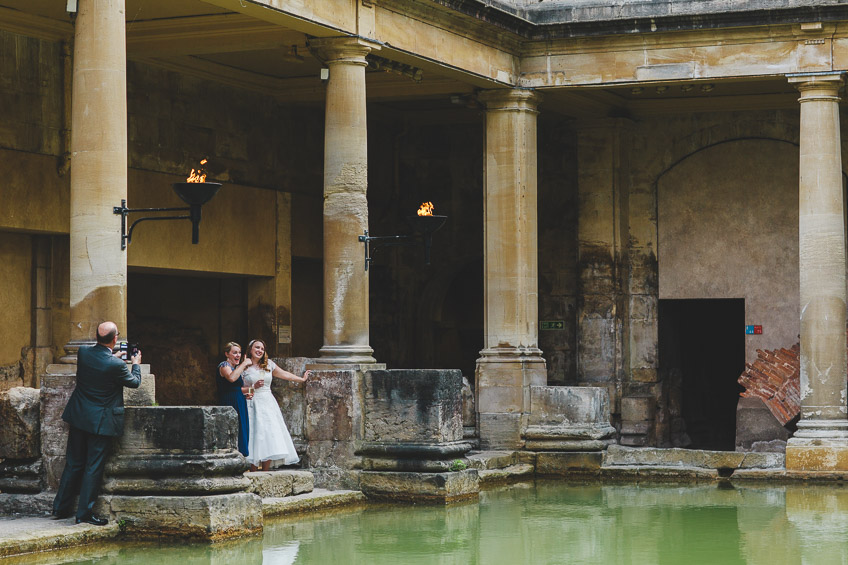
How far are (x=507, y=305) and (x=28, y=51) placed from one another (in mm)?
6592

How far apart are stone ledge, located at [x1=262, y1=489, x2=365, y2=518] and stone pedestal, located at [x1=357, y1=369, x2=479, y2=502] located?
0.29m

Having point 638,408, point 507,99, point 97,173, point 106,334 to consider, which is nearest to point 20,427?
point 106,334

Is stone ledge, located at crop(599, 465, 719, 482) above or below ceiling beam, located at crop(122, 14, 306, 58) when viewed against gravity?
below

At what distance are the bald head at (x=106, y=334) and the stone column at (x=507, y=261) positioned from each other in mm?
7521

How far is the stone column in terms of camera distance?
17.2 m

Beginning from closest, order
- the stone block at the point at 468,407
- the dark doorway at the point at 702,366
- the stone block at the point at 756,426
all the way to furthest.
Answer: the stone block at the point at 468,407 < the stone block at the point at 756,426 < the dark doorway at the point at 702,366

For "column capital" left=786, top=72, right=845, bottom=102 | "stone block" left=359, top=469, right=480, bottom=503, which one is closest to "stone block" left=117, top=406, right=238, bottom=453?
"stone block" left=359, top=469, right=480, bottom=503

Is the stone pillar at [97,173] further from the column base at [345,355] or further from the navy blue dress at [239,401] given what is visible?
the column base at [345,355]

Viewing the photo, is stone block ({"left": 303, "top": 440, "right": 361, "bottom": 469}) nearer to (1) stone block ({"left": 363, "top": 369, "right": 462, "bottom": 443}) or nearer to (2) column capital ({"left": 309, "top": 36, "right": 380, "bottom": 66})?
(1) stone block ({"left": 363, "top": 369, "right": 462, "bottom": 443})

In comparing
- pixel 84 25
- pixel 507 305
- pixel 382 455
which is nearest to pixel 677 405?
pixel 507 305

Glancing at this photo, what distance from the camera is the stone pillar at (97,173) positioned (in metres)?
10.8

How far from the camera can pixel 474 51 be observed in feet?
54.4

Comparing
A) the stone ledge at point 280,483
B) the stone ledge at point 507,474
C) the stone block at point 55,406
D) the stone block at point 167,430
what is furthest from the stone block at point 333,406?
the stone block at point 55,406

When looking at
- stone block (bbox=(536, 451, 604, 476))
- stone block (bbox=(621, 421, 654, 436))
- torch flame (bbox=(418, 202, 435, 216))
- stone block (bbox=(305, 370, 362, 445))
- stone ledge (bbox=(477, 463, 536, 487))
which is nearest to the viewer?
stone block (bbox=(305, 370, 362, 445))
